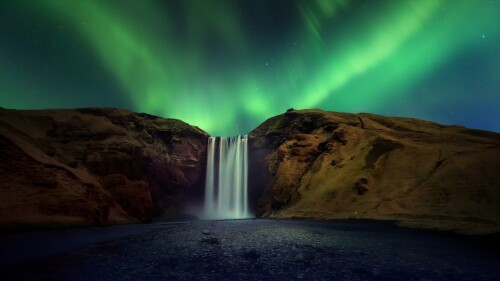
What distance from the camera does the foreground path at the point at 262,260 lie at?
50.8 feet

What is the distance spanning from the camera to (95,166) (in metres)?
59.7

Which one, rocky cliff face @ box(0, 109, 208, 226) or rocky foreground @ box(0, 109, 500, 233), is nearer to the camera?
rocky foreground @ box(0, 109, 500, 233)

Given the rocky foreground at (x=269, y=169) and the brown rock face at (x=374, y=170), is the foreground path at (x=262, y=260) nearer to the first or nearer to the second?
the rocky foreground at (x=269, y=169)

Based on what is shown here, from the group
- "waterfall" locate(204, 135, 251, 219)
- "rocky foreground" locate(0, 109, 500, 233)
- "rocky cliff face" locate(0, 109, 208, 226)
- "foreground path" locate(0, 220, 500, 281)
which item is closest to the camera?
"foreground path" locate(0, 220, 500, 281)

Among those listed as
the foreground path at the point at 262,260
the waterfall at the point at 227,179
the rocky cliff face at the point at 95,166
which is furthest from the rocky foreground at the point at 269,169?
the foreground path at the point at 262,260

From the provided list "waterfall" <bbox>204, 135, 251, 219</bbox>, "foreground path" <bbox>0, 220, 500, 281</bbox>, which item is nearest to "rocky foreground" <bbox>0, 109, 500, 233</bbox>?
"waterfall" <bbox>204, 135, 251, 219</bbox>

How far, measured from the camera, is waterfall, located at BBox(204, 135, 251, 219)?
8269 cm

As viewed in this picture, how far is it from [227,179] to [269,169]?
1251cm

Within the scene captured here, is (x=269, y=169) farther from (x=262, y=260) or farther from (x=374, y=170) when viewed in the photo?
(x=262, y=260)

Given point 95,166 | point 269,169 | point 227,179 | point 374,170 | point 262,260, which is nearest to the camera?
point 262,260

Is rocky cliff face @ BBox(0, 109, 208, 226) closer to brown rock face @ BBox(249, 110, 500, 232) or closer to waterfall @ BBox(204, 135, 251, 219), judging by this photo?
waterfall @ BBox(204, 135, 251, 219)

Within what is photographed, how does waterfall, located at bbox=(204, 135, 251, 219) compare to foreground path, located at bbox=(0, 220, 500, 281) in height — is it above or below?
above

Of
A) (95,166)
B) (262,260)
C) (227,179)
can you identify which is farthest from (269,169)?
(262,260)

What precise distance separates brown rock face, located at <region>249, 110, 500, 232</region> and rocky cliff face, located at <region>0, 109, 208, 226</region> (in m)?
20.4
